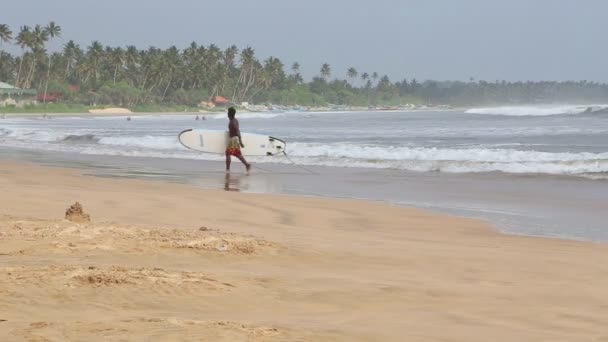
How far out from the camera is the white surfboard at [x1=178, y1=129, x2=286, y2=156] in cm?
2217

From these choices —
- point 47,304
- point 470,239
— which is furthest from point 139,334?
point 470,239

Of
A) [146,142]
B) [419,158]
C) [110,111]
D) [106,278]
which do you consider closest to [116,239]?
[106,278]

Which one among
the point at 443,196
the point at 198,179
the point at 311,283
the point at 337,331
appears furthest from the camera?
the point at 198,179

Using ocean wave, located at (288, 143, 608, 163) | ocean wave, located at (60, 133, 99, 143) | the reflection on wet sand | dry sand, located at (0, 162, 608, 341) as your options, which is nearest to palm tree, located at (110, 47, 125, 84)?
ocean wave, located at (60, 133, 99, 143)

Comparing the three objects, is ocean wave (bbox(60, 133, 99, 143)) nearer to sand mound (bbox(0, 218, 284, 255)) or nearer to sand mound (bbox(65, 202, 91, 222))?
sand mound (bbox(65, 202, 91, 222))

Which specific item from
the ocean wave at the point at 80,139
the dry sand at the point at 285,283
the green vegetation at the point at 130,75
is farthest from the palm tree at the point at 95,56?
the dry sand at the point at 285,283

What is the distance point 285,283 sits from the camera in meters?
5.39

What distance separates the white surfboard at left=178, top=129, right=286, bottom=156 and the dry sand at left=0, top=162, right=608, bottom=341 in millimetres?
12814

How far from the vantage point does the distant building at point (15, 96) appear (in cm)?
10075

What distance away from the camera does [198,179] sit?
16891 mm

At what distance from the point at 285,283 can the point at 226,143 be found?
55.6 ft

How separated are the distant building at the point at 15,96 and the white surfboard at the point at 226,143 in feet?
273

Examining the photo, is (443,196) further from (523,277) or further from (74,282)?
(74,282)

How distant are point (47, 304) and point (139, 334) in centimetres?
99
